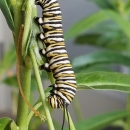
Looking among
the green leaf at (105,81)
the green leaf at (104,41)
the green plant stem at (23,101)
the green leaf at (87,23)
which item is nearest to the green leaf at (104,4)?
the green leaf at (87,23)

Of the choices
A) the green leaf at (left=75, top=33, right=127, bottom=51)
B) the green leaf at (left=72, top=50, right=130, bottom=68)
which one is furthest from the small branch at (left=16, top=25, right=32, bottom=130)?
the green leaf at (left=75, top=33, right=127, bottom=51)

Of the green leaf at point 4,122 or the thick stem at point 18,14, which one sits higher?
the thick stem at point 18,14

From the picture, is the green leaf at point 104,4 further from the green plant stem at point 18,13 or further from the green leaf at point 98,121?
the green plant stem at point 18,13

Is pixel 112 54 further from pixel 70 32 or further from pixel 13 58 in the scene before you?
pixel 13 58

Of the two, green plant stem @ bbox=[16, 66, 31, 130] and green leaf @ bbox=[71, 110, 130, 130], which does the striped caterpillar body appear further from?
green leaf @ bbox=[71, 110, 130, 130]

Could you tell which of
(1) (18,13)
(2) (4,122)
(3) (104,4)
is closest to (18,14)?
(1) (18,13)

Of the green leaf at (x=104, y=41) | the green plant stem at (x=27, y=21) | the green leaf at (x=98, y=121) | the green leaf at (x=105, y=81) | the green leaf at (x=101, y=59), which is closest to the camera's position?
the green plant stem at (x=27, y=21)

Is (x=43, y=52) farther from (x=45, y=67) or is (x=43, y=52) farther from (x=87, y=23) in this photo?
(x=87, y=23)
